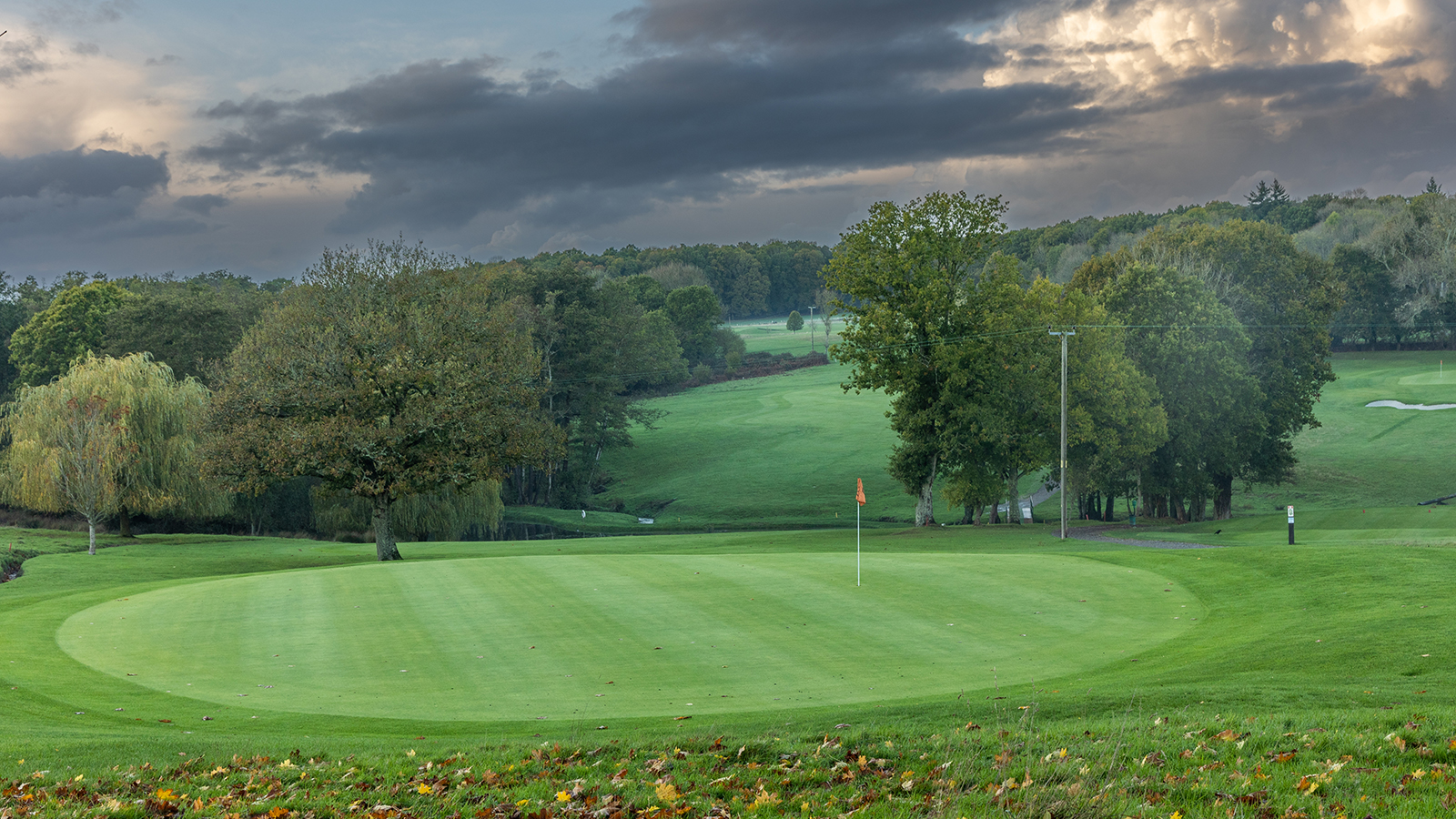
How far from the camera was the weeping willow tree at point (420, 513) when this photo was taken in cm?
4988

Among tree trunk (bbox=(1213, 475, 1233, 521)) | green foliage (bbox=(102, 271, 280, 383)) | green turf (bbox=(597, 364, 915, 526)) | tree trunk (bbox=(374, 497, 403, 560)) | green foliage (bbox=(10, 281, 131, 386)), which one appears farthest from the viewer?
green turf (bbox=(597, 364, 915, 526))

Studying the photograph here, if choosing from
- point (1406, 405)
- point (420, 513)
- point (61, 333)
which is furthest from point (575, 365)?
point (1406, 405)

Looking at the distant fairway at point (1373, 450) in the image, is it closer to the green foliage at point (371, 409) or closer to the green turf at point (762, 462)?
the green turf at point (762, 462)

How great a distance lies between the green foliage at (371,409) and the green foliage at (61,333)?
115 ft

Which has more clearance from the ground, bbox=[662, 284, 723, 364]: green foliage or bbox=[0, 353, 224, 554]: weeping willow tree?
bbox=[662, 284, 723, 364]: green foliage

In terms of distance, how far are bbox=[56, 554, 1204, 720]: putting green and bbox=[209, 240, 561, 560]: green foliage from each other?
464 inches

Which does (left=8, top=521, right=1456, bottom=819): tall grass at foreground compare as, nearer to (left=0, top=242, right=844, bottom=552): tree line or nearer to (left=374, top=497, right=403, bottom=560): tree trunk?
(left=374, top=497, right=403, bottom=560): tree trunk

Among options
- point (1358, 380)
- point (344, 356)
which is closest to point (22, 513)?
point (344, 356)

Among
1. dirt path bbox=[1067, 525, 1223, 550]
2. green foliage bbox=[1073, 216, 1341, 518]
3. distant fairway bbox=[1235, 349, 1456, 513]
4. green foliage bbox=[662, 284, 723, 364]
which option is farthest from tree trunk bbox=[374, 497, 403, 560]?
green foliage bbox=[662, 284, 723, 364]

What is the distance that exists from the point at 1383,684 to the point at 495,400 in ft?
102

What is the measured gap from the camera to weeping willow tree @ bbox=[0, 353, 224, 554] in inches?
1447

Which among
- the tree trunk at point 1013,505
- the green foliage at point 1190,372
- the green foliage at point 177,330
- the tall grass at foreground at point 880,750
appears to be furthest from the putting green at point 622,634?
the green foliage at point 177,330

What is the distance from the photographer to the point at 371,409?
35.3m

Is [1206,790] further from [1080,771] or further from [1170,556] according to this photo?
[1170,556]
